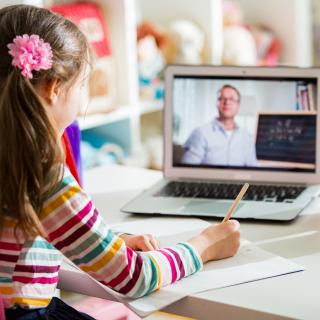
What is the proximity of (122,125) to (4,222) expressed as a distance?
151cm

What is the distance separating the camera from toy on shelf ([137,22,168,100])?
8.70 feet

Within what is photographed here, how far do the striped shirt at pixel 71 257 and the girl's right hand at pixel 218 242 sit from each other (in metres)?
0.07

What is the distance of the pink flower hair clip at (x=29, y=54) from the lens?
1.02m

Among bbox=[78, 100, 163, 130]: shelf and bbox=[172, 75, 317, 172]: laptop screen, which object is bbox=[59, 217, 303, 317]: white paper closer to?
bbox=[172, 75, 317, 172]: laptop screen

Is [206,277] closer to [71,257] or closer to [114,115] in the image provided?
[71,257]

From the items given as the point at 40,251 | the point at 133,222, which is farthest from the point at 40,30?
the point at 133,222

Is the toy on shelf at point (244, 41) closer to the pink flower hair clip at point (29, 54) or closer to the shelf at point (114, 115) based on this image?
the shelf at point (114, 115)

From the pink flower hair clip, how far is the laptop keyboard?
593 mm

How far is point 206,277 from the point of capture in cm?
114

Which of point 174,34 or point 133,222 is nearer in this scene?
point 133,222

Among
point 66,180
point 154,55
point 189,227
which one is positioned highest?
point 154,55

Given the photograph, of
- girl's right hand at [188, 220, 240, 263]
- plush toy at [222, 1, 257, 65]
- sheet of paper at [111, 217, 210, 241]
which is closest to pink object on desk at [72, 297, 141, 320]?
sheet of paper at [111, 217, 210, 241]

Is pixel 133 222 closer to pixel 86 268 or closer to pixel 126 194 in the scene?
pixel 126 194

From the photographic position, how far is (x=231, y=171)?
63.1 inches
